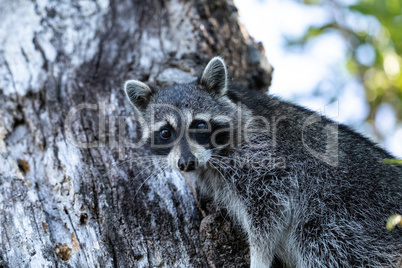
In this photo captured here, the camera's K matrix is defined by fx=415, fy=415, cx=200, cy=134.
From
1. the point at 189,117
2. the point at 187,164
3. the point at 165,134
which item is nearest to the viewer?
the point at 187,164

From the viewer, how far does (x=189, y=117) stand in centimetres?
478

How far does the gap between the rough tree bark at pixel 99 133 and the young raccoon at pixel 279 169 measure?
37 centimetres

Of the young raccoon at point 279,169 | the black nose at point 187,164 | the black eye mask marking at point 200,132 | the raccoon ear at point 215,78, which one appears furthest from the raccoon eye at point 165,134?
the raccoon ear at point 215,78

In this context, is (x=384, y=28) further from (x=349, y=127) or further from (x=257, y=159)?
(x=257, y=159)

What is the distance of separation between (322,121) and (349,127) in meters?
0.37

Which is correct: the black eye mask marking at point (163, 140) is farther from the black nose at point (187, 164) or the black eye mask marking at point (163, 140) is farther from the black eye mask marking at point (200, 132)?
the black nose at point (187, 164)

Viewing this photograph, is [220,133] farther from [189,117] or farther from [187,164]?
[187,164]

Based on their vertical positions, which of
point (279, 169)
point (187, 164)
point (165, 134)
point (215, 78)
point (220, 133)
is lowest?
point (279, 169)

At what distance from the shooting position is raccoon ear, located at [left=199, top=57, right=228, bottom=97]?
499 centimetres

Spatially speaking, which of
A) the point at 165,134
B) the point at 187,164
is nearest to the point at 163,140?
the point at 165,134

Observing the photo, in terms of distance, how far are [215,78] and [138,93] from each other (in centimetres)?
99

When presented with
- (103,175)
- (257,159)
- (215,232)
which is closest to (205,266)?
(215,232)

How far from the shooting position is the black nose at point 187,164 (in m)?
4.40

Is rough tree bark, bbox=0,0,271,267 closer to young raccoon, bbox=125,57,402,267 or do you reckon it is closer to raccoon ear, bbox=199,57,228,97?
young raccoon, bbox=125,57,402,267
